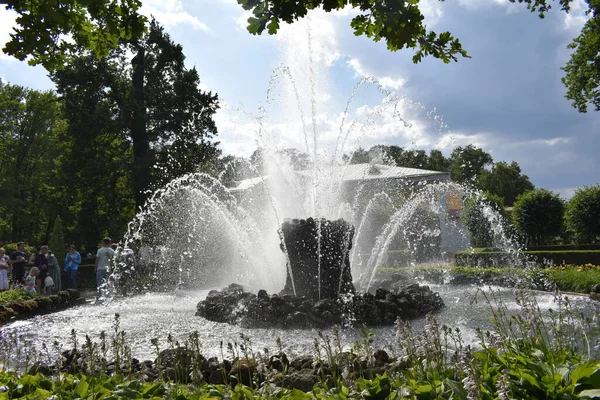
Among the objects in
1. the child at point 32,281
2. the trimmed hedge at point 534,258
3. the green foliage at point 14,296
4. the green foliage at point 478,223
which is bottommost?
the trimmed hedge at point 534,258

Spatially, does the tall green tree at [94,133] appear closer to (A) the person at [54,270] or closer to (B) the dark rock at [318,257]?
(A) the person at [54,270]

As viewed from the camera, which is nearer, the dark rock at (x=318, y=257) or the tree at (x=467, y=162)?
the dark rock at (x=318, y=257)

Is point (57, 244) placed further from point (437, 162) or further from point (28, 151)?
point (437, 162)

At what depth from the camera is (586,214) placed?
27438mm

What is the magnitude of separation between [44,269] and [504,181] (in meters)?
64.0

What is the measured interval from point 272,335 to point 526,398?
5506 mm

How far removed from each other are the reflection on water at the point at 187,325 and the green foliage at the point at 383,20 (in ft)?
11.0

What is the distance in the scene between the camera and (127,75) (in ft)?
97.7

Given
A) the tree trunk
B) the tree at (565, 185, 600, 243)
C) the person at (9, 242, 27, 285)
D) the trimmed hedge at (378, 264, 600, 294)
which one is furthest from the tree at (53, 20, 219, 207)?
the tree at (565, 185, 600, 243)

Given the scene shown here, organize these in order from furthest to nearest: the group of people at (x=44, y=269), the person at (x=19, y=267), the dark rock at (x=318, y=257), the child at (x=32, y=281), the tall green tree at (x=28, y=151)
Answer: the tall green tree at (x=28, y=151) < the person at (x=19, y=267) < the group of people at (x=44, y=269) < the child at (x=32, y=281) < the dark rock at (x=318, y=257)

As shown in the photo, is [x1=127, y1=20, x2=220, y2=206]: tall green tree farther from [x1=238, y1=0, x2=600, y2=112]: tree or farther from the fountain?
[x1=238, y1=0, x2=600, y2=112]: tree

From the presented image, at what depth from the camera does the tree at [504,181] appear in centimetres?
6900

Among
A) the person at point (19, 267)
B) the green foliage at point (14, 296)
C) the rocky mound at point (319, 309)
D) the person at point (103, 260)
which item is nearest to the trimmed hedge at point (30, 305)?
the green foliage at point (14, 296)

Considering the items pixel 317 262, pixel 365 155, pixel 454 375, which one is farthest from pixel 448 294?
pixel 365 155
